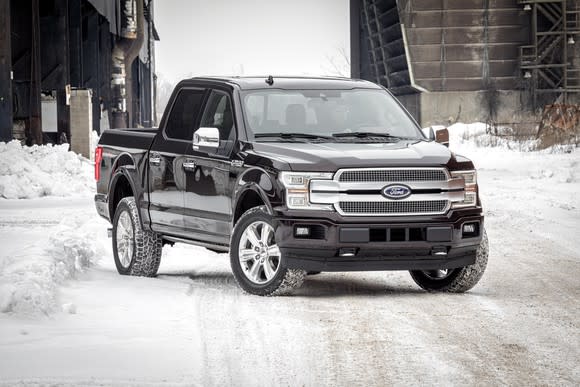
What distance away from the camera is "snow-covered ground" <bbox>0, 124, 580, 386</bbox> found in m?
7.76

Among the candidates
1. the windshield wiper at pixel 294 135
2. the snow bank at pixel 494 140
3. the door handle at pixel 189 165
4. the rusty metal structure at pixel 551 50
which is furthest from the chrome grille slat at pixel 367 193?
the rusty metal structure at pixel 551 50

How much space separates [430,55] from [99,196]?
56519 millimetres

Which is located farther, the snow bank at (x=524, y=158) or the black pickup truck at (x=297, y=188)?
the snow bank at (x=524, y=158)

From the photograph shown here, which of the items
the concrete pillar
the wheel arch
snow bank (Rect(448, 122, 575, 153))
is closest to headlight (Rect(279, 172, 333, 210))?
the wheel arch

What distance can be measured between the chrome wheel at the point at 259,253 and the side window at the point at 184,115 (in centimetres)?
183

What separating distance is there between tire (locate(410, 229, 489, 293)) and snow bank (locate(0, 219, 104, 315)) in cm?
319

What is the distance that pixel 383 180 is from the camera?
10.8 m

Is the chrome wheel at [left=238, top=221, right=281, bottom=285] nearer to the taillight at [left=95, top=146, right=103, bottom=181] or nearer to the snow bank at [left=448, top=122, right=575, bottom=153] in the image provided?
the taillight at [left=95, top=146, right=103, bottom=181]

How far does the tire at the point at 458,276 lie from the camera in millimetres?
11570

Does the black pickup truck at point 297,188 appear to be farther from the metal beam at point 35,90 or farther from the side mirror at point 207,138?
the metal beam at point 35,90

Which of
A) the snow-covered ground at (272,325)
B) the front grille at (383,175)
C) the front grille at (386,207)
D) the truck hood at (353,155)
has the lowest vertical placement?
the snow-covered ground at (272,325)

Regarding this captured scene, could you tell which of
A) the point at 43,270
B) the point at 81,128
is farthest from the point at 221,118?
the point at 81,128

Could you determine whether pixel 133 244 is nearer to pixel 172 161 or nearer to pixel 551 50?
pixel 172 161

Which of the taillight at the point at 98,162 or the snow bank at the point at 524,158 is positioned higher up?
the taillight at the point at 98,162
